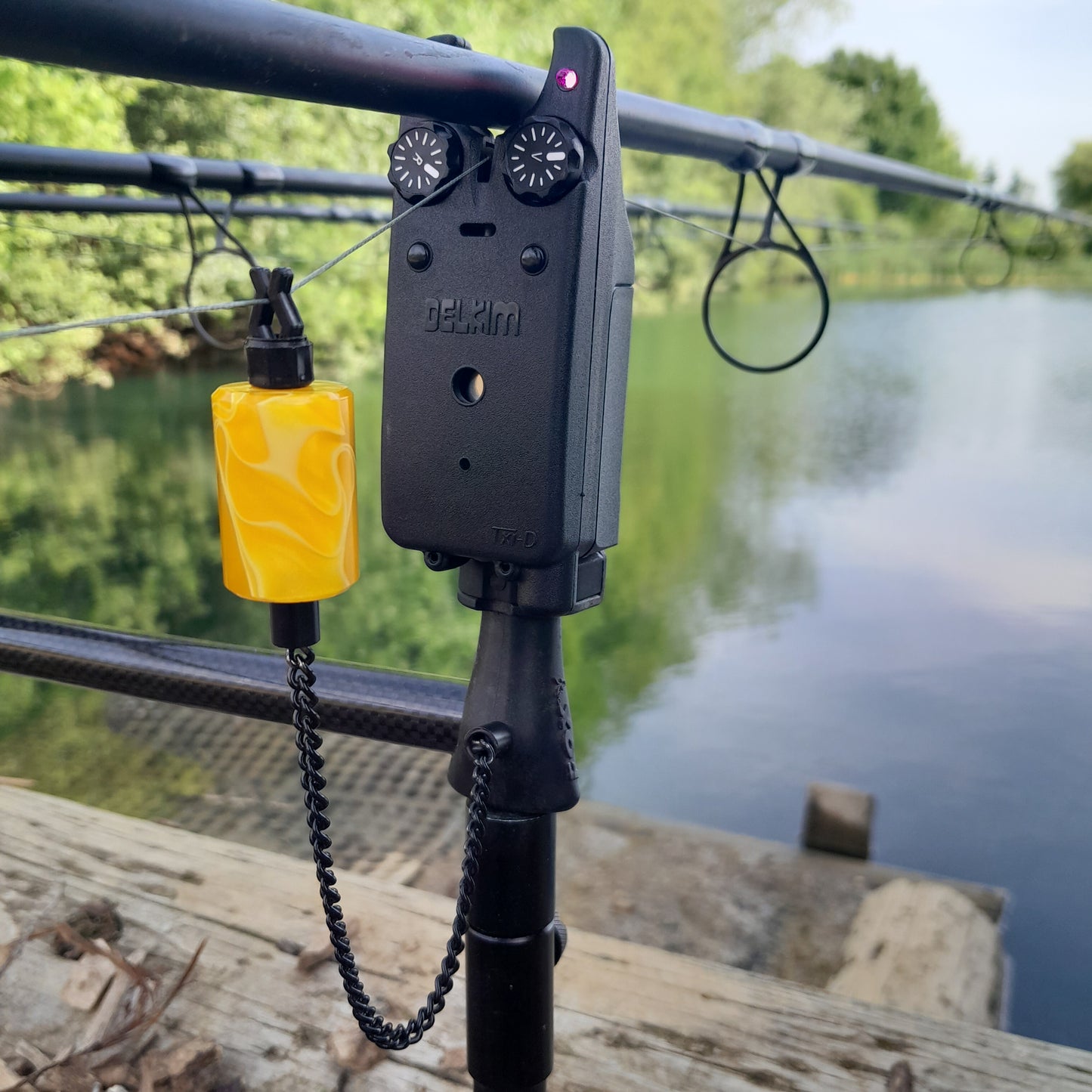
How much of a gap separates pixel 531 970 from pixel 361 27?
54 centimetres

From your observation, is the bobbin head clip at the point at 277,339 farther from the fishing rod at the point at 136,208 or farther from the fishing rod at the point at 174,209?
the fishing rod at the point at 136,208

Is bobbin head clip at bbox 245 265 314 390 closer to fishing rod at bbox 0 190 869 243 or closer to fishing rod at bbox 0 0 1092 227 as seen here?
fishing rod at bbox 0 0 1092 227

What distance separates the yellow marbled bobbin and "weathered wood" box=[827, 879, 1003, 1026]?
8.64 feet

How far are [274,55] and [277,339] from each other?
148 millimetres

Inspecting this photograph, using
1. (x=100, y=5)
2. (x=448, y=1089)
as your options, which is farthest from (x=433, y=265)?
(x=448, y=1089)

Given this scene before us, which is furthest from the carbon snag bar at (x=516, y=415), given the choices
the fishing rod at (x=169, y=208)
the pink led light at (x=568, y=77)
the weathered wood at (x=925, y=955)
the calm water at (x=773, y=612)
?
the calm water at (x=773, y=612)

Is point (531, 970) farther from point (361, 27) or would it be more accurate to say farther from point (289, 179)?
point (289, 179)

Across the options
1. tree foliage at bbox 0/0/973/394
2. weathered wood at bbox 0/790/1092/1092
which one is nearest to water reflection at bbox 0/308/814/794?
tree foliage at bbox 0/0/973/394

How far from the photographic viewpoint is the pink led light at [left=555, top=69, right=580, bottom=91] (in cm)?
56

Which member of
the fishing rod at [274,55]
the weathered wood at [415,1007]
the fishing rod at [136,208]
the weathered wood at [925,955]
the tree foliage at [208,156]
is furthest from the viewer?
the tree foliage at [208,156]

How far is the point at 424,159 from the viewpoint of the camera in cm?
58

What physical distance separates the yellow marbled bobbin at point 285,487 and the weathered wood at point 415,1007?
0.49 meters

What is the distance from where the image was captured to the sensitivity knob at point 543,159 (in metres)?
0.54

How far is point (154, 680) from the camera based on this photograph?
92cm
